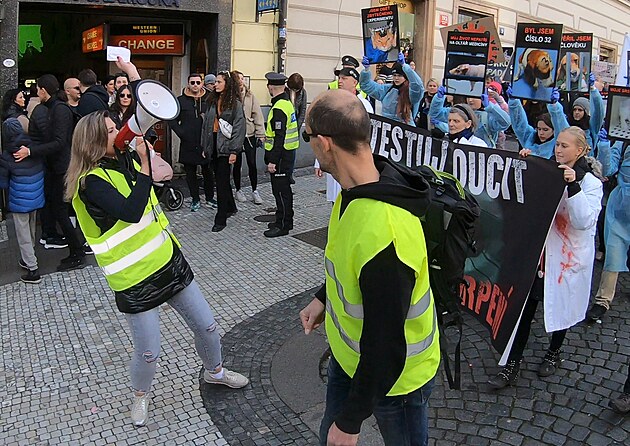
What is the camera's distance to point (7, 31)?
850 centimetres

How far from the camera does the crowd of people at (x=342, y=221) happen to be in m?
2.10

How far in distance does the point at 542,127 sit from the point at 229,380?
3425 millimetres

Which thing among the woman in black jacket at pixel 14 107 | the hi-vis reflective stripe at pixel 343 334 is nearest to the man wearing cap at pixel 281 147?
the woman in black jacket at pixel 14 107

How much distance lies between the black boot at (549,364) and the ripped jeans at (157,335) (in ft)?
7.00

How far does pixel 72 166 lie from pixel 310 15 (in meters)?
9.41

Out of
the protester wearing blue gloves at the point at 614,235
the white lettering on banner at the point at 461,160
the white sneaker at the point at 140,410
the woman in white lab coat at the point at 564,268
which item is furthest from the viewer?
the protester wearing blue gloves at the point at 614,235

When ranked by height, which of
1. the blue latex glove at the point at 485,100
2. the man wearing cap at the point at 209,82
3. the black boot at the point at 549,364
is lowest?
the black boot at the point at 549,364

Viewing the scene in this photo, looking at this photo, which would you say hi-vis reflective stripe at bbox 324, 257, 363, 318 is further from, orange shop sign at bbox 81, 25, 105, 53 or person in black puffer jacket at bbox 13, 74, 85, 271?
orange shop sign at bbox 81, 25, 105, 53

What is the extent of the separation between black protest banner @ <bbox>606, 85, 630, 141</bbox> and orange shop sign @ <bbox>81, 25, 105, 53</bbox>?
9375mm

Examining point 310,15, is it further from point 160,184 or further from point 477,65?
point 160,184

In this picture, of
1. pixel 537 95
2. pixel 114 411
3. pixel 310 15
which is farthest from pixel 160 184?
pixel 310 15

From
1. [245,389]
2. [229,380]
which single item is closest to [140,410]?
[229,380]

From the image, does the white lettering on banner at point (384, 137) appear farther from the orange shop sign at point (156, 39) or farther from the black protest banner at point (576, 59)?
the orange shop sign at point (156, 39)

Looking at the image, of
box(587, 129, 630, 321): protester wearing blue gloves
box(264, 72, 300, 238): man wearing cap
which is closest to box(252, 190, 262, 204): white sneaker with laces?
box(264, 72, 300, 238): man wearing cap
